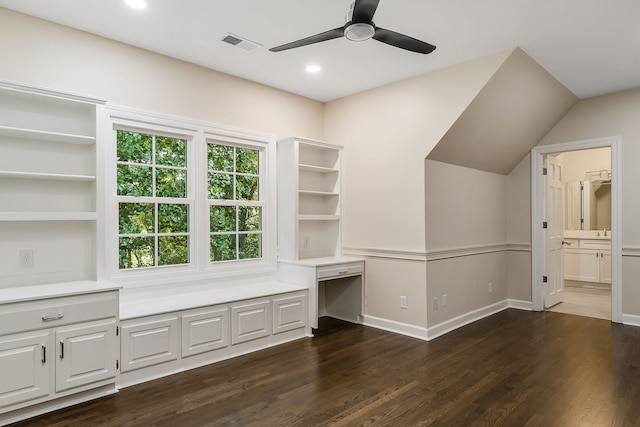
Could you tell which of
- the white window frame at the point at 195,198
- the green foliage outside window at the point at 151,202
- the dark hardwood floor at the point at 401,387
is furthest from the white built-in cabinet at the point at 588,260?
the green foliage outside window at the point at 151,202

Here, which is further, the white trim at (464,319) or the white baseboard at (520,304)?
the white baseboard at (520,304)

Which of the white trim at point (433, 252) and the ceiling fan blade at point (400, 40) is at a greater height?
the ceiling fan blade at point (400, 40)

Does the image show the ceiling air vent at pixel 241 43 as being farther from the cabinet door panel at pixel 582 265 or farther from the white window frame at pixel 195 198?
the cabinet door panel at pixel 582 265

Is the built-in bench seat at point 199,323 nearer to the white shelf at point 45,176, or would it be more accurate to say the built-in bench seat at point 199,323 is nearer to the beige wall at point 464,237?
the white shelf at point 45,176

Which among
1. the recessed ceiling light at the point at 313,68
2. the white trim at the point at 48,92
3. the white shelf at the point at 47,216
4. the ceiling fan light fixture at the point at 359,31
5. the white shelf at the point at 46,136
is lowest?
the white shelf at the point at 47,216

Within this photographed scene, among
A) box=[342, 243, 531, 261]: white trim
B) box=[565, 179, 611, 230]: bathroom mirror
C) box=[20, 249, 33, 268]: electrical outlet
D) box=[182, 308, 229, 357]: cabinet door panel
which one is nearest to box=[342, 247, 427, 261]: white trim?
box=[342, 243, 531, 261]: white trim

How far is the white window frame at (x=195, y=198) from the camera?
11.2 feet

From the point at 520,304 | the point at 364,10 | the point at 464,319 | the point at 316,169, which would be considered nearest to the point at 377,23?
the point at 364,10

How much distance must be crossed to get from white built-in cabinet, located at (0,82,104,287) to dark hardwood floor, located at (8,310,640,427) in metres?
1.08

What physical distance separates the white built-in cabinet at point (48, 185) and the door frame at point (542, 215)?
A: 16.9 ft

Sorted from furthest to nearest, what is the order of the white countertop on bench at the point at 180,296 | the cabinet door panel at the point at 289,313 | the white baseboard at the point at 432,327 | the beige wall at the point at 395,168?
the white baseboard at the point at 432,327 < the beige wall at the point at 395,168 < the cabinet door panel at the point at 289,313 < the white countertop on bench at the point at 180,296

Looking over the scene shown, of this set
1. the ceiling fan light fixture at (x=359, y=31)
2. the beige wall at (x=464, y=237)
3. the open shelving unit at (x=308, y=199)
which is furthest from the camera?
the open shelving unit at (x=308, y=199)

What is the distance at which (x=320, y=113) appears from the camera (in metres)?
5.27

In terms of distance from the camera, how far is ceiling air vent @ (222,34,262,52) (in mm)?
3382
